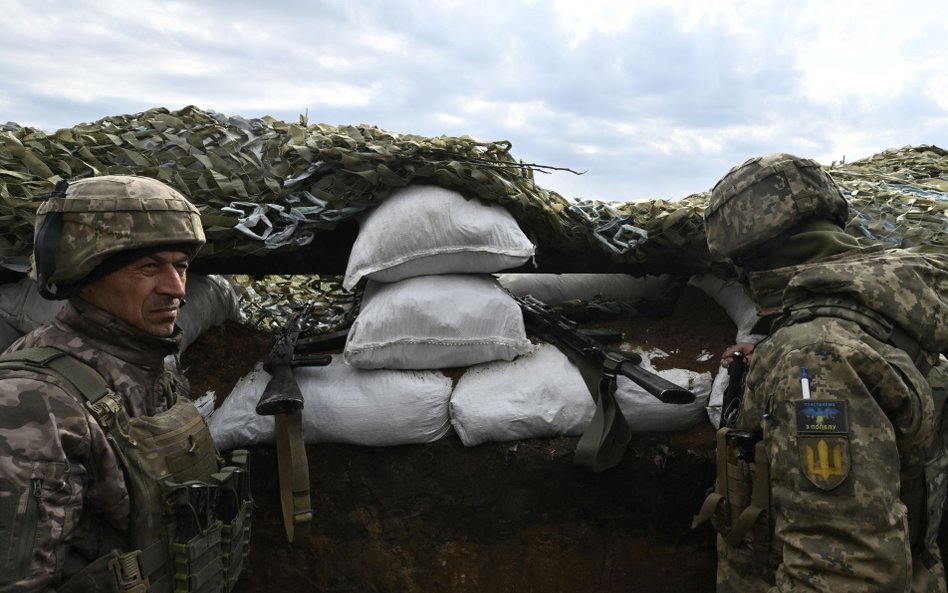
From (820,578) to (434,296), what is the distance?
6.15 feet

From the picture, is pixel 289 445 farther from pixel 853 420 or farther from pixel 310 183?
pixel 853 420

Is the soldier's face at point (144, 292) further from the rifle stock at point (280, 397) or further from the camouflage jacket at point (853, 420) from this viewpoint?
the camouflage jacket at point (853, 420)

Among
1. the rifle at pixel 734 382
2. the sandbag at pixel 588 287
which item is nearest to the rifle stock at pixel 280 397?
the sandbag at pixel 588 287

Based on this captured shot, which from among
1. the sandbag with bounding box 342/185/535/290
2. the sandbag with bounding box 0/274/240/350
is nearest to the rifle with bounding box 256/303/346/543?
the sandbag with bounding box 0/274/240/350

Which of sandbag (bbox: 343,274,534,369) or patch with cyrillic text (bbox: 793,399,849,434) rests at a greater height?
sandbag (bbox: 343,274,534,369)

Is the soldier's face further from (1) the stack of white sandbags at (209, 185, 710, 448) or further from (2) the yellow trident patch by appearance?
(2) the yellow trident patch

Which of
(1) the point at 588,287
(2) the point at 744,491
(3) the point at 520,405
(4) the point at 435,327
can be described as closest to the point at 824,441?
(2) the point at 744,491

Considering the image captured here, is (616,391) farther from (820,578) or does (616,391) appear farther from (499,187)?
(820,578)

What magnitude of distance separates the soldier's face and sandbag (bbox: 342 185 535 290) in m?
1.13

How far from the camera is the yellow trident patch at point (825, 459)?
6.49ft

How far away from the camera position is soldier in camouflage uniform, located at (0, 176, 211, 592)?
1.77m

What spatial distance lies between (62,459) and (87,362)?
13.5 inches

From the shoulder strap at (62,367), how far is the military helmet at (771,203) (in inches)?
78.1

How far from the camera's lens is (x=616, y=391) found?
328 centimetres
